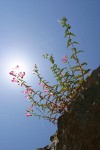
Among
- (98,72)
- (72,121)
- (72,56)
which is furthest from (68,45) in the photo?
(72,121)

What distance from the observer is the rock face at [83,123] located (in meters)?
5.23

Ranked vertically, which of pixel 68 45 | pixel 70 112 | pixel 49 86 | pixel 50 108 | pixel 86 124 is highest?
pixel 68 45

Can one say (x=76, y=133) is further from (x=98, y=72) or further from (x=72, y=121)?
(x=98, y=72)

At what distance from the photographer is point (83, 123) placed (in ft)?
17.7

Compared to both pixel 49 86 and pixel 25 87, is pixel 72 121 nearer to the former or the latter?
pixel 49 86

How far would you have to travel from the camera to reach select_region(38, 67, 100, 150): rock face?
5229mm

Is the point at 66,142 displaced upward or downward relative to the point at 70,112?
downward

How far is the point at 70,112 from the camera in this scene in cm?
593

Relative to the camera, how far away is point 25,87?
25.3 feet

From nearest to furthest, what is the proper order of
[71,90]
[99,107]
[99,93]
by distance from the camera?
1. [99,107]
2. [99,93]
3. [71,90]

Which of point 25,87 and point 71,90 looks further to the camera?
point 25,87

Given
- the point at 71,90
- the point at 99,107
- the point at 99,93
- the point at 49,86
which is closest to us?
the point at 99,107

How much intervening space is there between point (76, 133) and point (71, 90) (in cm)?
143

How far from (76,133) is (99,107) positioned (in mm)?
769
